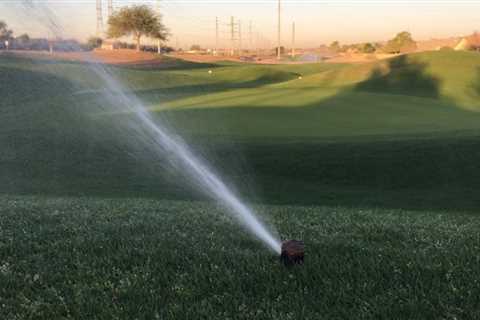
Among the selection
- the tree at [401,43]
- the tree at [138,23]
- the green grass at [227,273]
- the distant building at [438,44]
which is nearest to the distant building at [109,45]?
the tree at [138,23]

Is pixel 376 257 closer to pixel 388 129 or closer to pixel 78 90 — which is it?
pixel 388 129

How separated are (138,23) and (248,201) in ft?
245

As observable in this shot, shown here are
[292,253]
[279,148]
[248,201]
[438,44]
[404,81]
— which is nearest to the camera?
[292,253]

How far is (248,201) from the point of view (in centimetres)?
1369

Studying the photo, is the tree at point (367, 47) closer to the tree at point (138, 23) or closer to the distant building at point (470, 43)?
the distant building at point (470, 43)

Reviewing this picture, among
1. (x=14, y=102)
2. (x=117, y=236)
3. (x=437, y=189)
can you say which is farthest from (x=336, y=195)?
(x=14, y=102)

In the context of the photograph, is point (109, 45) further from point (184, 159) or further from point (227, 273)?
point (227, 273)

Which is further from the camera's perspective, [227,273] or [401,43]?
[401,43]

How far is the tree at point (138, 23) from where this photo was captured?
251 feet

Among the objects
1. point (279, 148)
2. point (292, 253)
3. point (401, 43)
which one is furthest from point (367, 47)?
point (292, 253)

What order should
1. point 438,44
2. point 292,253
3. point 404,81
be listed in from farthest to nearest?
point 438,44
point 404,81
point 292,253

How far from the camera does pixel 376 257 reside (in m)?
5.39

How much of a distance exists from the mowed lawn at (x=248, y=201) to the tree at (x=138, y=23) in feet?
121

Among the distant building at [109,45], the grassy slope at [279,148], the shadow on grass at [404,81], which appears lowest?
the grassy slope at [279,148]
